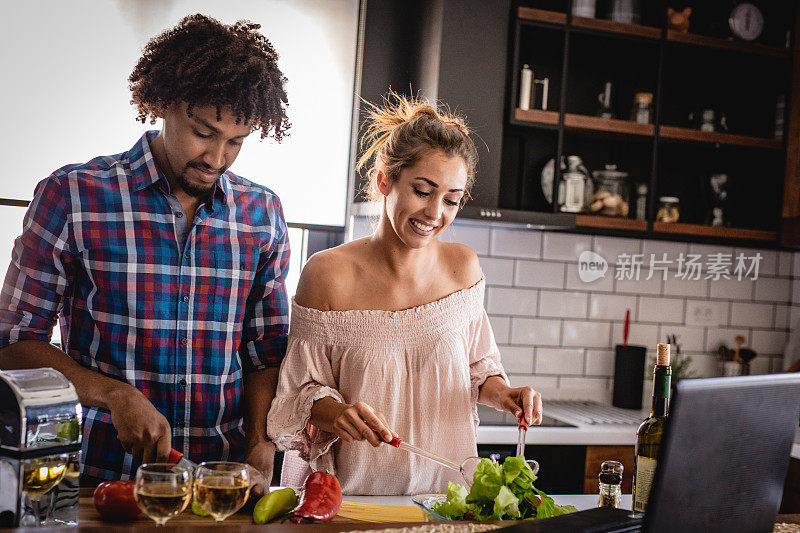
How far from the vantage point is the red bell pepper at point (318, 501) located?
1.36 meters

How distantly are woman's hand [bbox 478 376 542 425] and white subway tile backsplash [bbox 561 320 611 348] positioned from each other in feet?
5.32

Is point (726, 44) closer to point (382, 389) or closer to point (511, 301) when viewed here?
point (511, 301)

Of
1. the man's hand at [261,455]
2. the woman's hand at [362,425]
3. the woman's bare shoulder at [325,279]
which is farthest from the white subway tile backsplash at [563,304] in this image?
the woman's hand at [362,425]

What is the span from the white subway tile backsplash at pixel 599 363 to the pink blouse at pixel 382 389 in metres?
1.68

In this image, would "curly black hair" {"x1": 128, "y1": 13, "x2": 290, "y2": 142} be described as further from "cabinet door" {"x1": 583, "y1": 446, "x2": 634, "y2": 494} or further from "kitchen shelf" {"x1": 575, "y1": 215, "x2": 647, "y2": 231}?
"cabinet door" {"x1": 583, "y1": 446, "x2": 634, "y2": 494}

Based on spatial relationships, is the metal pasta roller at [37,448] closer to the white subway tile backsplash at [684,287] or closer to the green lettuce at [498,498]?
the green lettuce at [498,498]

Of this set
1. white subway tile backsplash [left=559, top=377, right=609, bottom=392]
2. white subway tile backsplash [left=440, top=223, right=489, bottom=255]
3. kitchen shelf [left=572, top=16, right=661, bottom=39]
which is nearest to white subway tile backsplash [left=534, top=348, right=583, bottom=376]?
white subway tile backsplash [left=559, top=377, right=609, bottom=392]

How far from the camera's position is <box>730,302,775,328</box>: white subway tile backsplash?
377cm

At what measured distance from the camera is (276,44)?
3.16 m

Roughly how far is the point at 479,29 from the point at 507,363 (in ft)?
4.70

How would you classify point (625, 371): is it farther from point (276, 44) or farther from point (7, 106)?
point (7, 106)

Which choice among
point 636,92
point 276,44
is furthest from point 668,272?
point 276,44

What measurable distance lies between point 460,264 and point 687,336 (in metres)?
2.01

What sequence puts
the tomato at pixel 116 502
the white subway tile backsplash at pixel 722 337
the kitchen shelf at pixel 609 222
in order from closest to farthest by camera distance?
the tomato at pixel 116 502 < the kitchen shelf at pixel 609 222 < the white subway tile backsplash at pixel 722 337
